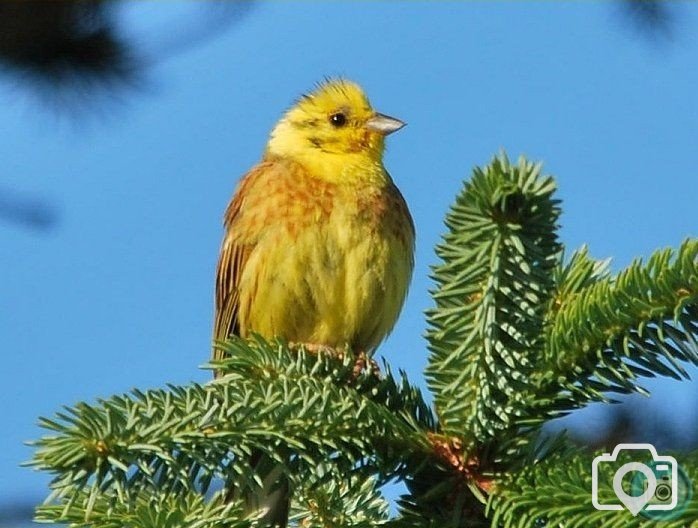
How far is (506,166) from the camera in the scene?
1.74 meters

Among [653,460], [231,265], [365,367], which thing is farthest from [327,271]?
[653,460]

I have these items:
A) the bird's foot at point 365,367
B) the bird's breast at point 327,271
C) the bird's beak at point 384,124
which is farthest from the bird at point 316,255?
the bird's foot at point 365,367

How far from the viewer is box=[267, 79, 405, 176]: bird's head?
12.5ft

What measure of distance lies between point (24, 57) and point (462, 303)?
9.27ft

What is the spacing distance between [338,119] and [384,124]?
0.58 ft

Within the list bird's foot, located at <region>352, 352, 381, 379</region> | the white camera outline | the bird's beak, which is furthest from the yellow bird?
the white camera outline

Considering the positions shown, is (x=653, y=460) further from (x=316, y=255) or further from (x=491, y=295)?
(x=316, y=255)

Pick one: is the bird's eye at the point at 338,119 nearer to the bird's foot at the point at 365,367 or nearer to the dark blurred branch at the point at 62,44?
the dark blurred branch at the point at 62,44

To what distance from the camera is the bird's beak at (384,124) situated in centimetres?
387

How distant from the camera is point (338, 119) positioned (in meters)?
3.97

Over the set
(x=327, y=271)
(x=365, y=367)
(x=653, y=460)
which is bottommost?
(x=653, y=460)

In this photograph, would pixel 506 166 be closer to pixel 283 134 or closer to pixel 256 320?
pixel 256 320

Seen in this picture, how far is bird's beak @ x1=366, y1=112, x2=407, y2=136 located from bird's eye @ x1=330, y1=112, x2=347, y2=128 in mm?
88

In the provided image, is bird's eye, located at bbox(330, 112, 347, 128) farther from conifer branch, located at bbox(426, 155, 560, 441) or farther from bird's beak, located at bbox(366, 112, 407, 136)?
conifer branch, located at bbox(426, 155, 560, 441)
